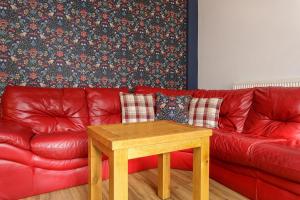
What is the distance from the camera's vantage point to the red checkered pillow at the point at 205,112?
235 centimetres

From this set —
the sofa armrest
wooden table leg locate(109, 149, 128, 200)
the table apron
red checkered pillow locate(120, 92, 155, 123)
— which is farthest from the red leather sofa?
wooden table leg locate(109, 149, 128, 200)

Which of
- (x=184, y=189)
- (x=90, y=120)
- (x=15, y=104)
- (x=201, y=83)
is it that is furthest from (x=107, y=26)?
(x=184, y=189)

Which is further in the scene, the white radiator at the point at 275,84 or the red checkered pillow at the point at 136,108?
the red checkered pillow at the point at 136,108

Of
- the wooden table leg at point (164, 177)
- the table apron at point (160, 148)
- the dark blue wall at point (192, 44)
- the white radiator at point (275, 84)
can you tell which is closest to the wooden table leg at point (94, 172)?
the table apron at point (160, 148)

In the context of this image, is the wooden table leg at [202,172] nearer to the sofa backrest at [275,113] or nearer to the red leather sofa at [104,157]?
the red leather sofa at [104,157]

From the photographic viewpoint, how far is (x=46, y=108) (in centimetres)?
226

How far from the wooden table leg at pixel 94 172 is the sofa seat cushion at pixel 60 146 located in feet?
1.42

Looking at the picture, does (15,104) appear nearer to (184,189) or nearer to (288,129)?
(184,189)

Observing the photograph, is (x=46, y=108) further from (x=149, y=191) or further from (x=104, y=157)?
(x=149, y=191)

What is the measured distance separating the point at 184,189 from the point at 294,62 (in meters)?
1.67

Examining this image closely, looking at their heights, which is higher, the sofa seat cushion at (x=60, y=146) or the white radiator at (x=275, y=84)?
the white radiator at (x=275, y=84)

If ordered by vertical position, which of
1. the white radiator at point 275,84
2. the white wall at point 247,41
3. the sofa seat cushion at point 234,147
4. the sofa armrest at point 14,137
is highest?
the white wall at point 247,41

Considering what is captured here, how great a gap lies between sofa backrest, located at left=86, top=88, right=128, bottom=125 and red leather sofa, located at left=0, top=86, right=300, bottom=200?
0.04 ft

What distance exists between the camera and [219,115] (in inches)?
95.5
